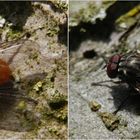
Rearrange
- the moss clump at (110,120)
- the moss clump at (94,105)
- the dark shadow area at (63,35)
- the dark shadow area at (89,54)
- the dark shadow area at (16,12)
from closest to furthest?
the moss clump at (110,120) < the moss clump at (94,105) < the dark shadow area at (63,35) < the dark shadow area at (16,12) < the dark shadow area at (89,54)

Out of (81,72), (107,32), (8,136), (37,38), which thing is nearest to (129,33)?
(107,32)

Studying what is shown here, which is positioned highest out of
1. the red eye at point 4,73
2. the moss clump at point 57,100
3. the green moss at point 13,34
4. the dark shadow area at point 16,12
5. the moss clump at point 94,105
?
the dark shadow area at point 16,12

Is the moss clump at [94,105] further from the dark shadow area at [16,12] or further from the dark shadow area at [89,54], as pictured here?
the dark shadow area at [16,12]

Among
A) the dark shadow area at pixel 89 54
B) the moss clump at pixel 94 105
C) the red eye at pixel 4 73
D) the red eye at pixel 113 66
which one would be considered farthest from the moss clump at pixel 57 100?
the dark shadow area at pixel 89 54

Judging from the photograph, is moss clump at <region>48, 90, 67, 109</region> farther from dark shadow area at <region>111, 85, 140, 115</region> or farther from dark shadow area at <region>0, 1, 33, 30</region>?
dark shadow area at <region>0, 1, 33, 30</region>

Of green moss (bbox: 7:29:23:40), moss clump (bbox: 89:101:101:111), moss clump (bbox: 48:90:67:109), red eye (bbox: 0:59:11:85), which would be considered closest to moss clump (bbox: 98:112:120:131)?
moss clump (bbox: 89:101:101:111)

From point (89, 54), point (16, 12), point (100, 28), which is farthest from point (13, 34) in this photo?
point (100, 28)

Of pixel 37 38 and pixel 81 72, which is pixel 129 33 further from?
pixel 37 38
